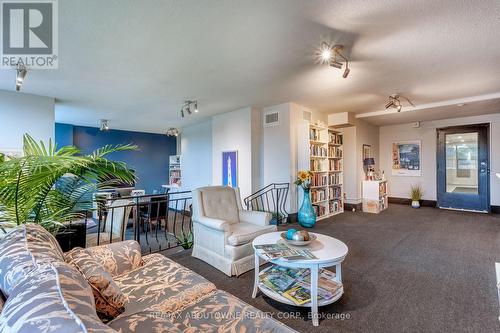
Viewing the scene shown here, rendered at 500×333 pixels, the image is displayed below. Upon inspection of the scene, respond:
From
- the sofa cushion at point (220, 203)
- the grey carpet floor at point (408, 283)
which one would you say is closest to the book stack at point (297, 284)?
the grey carpet floor at point (408, 283)

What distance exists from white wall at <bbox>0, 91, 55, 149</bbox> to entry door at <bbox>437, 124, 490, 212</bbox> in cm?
907

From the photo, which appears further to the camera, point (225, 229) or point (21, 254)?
point (225, 229)

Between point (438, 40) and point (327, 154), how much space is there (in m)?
3.12

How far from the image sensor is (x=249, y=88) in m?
3.88

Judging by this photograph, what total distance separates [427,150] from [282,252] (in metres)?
6.84

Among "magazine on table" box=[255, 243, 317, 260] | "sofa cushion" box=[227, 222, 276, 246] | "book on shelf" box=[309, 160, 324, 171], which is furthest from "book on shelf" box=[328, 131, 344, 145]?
"magazine on table" box=[255, 243, 317, 260]

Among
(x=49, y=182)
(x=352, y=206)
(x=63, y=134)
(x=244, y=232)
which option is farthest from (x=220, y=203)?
(x=63, y=134)

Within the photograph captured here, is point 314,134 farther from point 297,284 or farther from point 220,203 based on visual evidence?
point 297,284

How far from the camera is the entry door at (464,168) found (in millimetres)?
5840

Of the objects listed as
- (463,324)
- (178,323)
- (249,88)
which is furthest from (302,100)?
(178,323)

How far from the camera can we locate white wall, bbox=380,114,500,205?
573 cm

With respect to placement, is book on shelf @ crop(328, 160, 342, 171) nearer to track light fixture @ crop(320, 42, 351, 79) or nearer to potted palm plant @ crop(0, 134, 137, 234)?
track light fixture @ crop(320, 42, 351, 79)

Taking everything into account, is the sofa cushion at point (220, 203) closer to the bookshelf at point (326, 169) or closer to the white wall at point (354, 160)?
the bookshelf at point (326, 169)

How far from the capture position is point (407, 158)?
7070 mm
